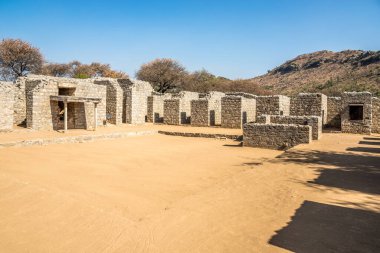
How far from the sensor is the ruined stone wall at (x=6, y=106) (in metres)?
16.6

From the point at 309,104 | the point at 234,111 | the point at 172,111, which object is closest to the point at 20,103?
the point at 172,111

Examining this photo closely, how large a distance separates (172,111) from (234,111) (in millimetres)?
5107

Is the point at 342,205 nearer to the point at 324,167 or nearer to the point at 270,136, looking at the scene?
the point at 324,167

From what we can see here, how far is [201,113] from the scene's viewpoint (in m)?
22.3

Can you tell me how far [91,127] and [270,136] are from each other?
1228 cm

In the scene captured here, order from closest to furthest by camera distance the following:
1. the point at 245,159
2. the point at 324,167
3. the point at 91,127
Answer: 1. the point at 324,167
2. the point at 245,159
3. the point at 91,127

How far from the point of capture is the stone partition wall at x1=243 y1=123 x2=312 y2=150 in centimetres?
1324

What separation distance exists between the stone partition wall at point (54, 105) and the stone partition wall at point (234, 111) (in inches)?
341

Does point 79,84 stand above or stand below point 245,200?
above

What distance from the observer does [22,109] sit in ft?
62.6

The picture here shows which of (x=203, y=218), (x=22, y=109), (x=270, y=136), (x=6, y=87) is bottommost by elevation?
(x=203, y=218)

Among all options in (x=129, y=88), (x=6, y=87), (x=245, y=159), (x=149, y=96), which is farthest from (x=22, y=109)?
(x=245, y=159)

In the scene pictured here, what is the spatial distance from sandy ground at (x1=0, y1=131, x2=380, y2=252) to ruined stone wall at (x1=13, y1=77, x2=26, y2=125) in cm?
1010

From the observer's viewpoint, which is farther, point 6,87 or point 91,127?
point 91,127
